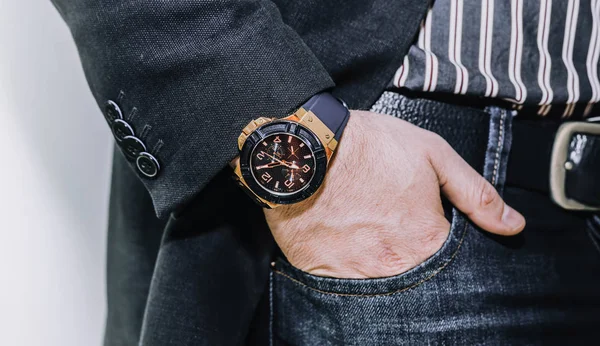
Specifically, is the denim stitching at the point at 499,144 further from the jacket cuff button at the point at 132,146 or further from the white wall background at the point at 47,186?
the white wall background at the point at 47,186

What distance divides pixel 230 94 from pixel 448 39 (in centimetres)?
39

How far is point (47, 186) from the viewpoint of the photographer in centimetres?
126

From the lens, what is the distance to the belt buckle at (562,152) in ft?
2.76

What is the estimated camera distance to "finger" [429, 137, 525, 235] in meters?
0.77

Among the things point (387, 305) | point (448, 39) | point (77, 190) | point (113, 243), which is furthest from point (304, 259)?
point (77, 190)

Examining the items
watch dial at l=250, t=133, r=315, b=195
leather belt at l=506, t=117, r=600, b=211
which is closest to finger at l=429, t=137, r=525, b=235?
leather belt at l=506, t=117, r=600, b=211

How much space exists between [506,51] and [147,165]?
0.64 m

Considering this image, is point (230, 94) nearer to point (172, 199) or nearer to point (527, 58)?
point (172, 199)

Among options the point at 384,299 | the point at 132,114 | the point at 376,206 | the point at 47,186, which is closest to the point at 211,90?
the point at 132,114

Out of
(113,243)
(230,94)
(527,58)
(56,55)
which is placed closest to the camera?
(230,94)

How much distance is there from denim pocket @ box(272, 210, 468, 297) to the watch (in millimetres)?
153

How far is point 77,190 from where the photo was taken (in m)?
1.38

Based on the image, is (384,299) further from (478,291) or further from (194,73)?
(194,73)

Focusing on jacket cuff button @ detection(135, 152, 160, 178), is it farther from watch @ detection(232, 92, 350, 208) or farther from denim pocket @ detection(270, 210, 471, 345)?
denim pocket @ detection(270, 210, 471, 345)
